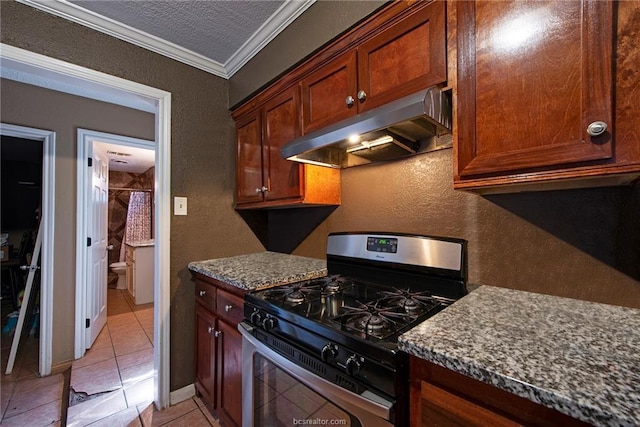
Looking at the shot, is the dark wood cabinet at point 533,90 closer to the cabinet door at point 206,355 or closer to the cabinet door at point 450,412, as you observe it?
the cabinet door at point 450,412

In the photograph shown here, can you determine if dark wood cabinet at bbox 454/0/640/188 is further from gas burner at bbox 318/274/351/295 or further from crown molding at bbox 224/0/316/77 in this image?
crown molding at bbox 224/0/316/77

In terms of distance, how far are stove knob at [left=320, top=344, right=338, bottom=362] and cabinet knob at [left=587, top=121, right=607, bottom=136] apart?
881mm

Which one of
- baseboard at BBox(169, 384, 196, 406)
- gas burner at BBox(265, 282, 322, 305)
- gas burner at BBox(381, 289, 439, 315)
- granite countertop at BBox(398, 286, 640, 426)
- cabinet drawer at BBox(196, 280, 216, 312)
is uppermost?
granite countertop at BBox(398, 286, 640, 426)

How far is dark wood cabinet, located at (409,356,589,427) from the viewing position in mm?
518

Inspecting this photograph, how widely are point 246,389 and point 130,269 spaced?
4.09 metres

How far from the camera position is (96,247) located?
2631mm

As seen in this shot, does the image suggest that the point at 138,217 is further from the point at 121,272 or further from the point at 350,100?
the point at 350,100

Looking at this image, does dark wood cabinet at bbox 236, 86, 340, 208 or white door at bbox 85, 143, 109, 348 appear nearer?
dark wood cabinet at bbox 236, 86, 340, 208

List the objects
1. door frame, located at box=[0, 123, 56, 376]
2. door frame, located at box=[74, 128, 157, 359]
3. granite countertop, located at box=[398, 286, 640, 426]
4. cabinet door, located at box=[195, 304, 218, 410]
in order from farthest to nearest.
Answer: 1. door frame, located at box=[74, 128, 157, 359]
2. door frame, located at box=[0, 123, 56, 376]
3. cabinet door, located at box=[195, 304, 218, 410]
4. granite countertop, located at box=[398, 286, 640, 426]

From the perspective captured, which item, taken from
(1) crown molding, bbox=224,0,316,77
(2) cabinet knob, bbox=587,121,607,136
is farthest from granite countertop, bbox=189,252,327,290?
(1) crown molding, bbox=224,0,316,77

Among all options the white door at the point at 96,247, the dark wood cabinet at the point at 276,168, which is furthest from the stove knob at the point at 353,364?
the white door at the point at 96,247

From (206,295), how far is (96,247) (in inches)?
70.6

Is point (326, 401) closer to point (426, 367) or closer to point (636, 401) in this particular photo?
point (426, 367)

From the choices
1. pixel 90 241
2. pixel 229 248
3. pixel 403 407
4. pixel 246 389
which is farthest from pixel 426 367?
pixel 90 241
